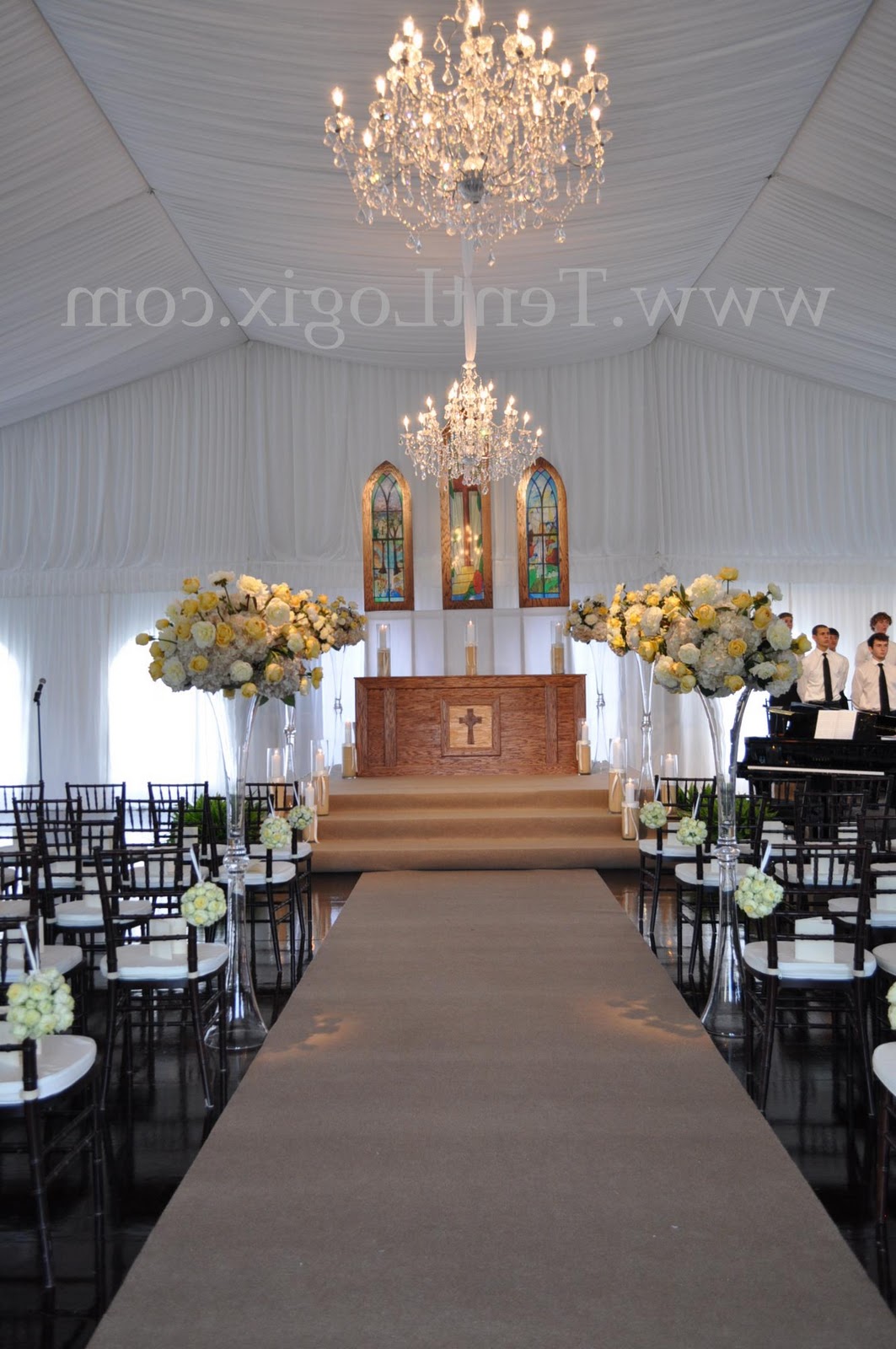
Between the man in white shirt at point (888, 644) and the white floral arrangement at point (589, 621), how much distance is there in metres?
2.67

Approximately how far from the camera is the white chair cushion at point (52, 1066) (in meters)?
3.39

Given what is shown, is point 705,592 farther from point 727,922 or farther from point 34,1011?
point 34,1011

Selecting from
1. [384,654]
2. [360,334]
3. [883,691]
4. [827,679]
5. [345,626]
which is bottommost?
[883,691]

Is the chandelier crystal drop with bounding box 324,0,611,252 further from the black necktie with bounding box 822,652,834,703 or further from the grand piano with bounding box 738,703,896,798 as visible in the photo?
the black necktie with bounding box 822,652,834,703

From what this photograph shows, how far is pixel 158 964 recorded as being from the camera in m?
4.73

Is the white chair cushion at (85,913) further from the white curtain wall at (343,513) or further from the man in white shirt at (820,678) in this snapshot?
the white curtain wall at (343,513)

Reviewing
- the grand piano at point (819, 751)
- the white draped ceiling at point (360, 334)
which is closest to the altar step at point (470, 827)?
the grand piano at point (819, 751)

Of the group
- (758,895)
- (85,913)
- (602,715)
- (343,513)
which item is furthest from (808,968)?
(343,513)

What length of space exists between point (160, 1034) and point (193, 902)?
1397 mm

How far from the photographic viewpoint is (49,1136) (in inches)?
171

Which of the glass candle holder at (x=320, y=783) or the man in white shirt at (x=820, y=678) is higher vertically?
the man in white shirt at (x=820, y=678)

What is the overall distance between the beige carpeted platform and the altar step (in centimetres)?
355

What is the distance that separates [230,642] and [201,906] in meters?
1.31

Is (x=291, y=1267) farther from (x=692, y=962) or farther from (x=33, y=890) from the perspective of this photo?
(x=692, y=962)
